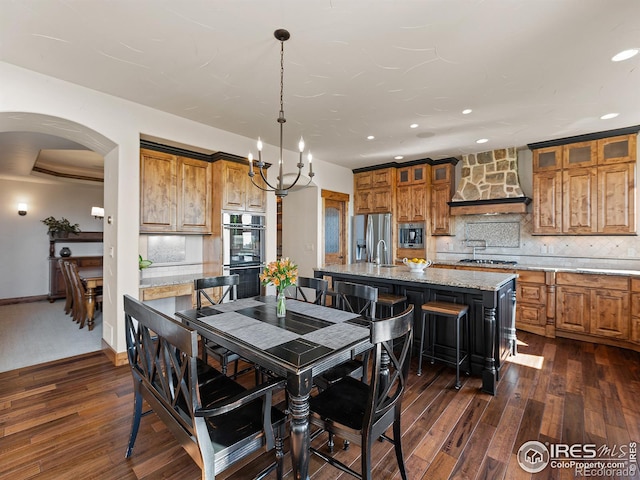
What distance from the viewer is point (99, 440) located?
202cm

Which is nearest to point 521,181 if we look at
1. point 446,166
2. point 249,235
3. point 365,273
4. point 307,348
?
point 446,166

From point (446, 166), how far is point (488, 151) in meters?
0.71

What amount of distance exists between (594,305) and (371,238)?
3441mm

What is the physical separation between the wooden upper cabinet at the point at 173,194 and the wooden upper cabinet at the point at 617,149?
5431 mm

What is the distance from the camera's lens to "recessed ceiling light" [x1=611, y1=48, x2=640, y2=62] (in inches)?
93.7

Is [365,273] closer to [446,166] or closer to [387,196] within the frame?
[387,196]

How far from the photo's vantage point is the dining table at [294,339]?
144cm

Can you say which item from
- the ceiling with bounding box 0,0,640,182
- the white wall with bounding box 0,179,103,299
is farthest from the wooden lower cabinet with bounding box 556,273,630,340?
the white wall with bounding box 0,179,103,299

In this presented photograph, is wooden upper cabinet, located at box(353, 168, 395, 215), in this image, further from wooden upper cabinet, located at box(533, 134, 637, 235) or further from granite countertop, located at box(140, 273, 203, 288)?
granite countertop, located at box(140, 273, 203, 288)

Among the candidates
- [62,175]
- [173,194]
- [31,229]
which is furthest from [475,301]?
[31,229]

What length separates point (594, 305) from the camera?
3.91 meters

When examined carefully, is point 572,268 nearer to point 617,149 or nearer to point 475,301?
point 617,149

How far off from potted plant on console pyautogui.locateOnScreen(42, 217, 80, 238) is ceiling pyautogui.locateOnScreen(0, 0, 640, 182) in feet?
10.5

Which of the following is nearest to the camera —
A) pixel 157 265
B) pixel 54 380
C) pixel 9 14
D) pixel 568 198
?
pixel 9 14
